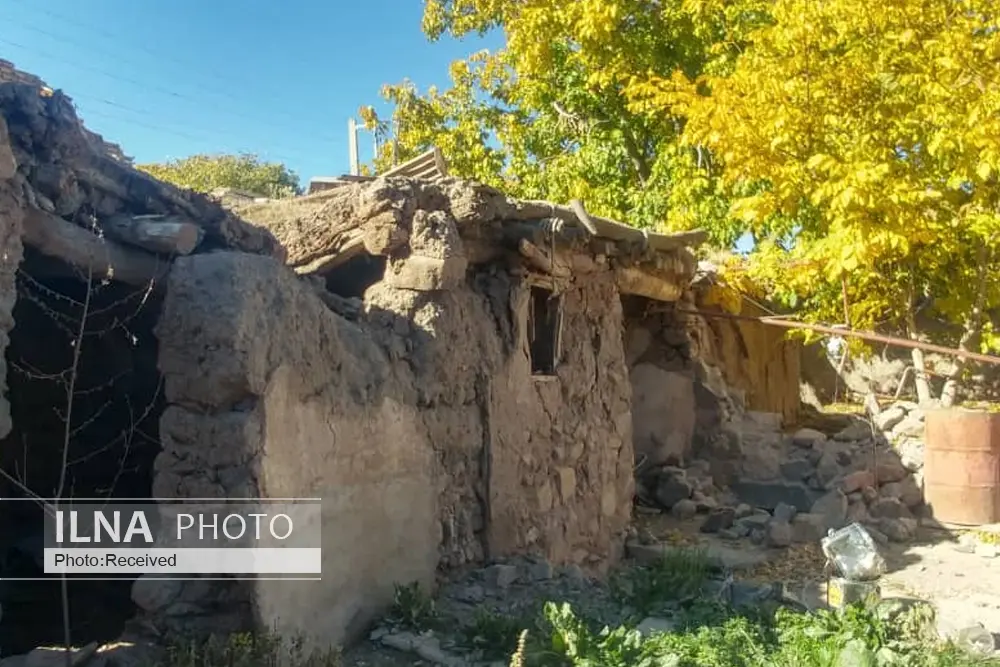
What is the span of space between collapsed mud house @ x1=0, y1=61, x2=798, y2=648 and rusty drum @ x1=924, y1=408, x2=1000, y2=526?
3312 mm

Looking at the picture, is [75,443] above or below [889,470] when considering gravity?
above

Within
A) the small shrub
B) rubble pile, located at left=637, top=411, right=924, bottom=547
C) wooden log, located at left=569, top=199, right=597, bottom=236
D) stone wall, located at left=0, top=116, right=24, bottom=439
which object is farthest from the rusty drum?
stone wall, located at left=0, top=116, right=24, bottom=439

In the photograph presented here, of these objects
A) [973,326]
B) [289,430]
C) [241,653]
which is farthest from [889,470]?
[241,653]

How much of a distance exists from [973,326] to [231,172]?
1687 cm

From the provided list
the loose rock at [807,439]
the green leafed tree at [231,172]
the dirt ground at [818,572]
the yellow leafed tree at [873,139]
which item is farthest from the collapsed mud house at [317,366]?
the green leafed tree at [231,172]

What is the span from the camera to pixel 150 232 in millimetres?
4344

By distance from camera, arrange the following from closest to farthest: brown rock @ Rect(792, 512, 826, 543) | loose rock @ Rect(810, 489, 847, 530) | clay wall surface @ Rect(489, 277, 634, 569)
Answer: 1. clay wall surface @ Rect(489, 277, 634, 569)
2. brown rock @ Rect(792, 512, 826, 543)
3. loose rock @ Rect(810, 489, 847, 530)

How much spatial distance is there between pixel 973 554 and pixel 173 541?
22.5 feet

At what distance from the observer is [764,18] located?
11477 mm

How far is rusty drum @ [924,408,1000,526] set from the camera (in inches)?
355

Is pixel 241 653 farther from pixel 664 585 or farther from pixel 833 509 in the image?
pixel 833 509

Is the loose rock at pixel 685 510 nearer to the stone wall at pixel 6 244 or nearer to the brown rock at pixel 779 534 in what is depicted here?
the brown rock at pixel 779 534

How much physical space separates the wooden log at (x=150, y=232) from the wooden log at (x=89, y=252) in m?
0.06

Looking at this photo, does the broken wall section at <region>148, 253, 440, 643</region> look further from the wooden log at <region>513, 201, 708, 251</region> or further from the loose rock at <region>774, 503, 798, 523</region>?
the loose rock at <region>774, 503, 798, 523</region>
